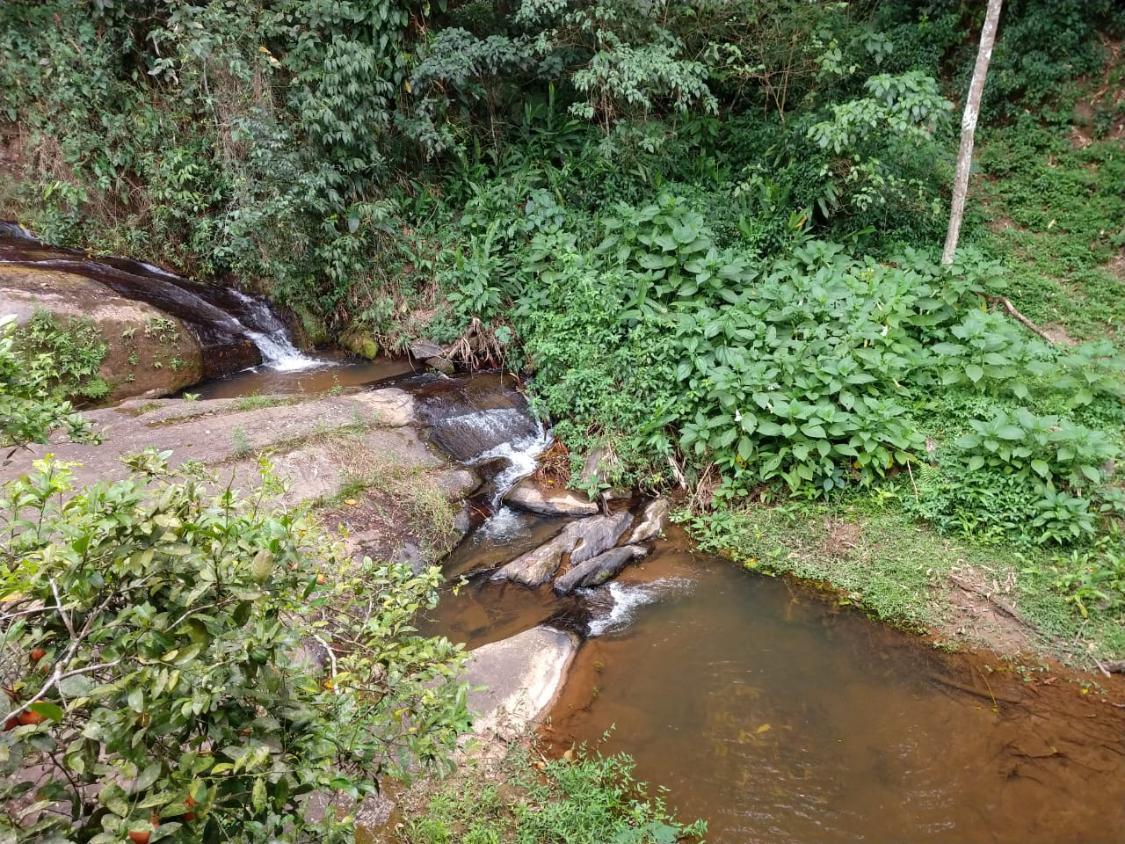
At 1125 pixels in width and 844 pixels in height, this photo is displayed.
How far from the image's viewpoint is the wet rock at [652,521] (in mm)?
6289

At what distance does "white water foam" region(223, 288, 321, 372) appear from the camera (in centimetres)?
924

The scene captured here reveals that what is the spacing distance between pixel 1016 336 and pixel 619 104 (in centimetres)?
549

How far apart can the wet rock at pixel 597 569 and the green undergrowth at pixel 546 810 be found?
178 centimetres

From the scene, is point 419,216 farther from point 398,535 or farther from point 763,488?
point 763,488

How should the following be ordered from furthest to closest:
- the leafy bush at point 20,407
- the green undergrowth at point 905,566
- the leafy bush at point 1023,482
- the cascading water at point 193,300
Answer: the cascading water at point 193,300
the leafy bush at point 1023,482
the green undergrowth at point 905,566
the leafy bush at point 20,407

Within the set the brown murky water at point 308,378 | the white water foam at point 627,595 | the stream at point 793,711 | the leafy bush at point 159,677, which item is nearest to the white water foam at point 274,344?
the brown murky water at point 308,378

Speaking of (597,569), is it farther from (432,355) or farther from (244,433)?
(432,355)

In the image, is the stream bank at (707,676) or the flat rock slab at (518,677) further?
the flat rock slab at (518,677)

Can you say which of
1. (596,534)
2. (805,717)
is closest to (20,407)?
(596,534)

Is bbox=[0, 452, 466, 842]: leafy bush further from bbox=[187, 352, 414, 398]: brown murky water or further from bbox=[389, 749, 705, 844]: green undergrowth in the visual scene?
bbox=[187, 352, 414, 398]: brown murky water

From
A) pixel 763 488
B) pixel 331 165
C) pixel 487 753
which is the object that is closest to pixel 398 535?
pixel 487 753

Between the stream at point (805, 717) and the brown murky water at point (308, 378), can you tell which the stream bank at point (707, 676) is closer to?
the stream at point (805, 717)

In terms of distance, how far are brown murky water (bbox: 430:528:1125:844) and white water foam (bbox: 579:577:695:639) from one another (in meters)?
0.02

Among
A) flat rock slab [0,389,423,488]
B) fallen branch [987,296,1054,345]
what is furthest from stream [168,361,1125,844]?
fallen branch [987,296,1054,345]
